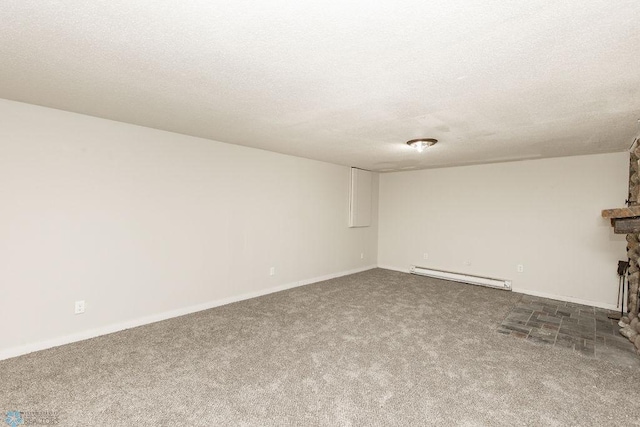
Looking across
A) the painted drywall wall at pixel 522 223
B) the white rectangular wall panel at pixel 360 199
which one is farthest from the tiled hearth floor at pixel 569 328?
the white rectangular wall panel at pixel 360 199

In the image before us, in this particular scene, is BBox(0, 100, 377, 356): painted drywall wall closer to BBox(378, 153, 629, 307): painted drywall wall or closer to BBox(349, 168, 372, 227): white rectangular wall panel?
BBox(349, 168, 372, 227): white rectangular wall panel

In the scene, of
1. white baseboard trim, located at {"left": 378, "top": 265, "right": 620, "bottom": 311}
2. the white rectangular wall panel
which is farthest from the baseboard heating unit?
the white rectangular wall panel

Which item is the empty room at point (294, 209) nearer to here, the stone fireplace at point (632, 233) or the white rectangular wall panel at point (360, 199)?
the stone fireplace at point (632, 233)

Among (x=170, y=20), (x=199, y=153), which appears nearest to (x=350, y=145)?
(x=199, y=153)

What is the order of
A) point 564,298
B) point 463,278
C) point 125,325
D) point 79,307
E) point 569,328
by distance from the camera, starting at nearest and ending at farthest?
point 79,307, point 125,325, point 569,328, point 564,298, point 463,278

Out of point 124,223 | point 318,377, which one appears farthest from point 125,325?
point 318,377

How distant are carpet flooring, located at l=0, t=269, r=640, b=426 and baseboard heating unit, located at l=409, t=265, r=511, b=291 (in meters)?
1.76

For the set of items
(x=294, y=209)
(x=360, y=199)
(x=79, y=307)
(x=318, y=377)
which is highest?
(x=360, y=199)

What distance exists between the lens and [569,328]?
11.6 feet

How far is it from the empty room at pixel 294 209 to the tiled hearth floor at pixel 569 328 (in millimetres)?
38

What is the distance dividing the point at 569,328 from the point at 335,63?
3.96 m

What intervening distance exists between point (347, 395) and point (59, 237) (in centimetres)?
299

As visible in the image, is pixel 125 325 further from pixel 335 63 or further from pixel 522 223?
pixel 522 223

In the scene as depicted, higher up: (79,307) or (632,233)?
(632,233)
